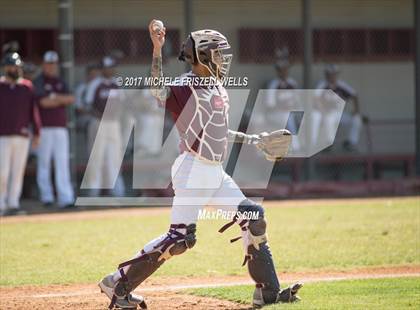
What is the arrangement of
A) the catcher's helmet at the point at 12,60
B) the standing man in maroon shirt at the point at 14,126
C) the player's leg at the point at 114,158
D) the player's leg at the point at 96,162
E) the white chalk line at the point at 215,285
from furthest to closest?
the player's leg at the point at 114,158 → the player's leg at the point at 96,162 → the standing man in maroon shirt at the point at 14,126 → the catcher's helmet at the point at 12,60 → the white chalk line at the point at 215,285

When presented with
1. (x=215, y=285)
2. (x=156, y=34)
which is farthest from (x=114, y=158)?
(x=156, y=34)

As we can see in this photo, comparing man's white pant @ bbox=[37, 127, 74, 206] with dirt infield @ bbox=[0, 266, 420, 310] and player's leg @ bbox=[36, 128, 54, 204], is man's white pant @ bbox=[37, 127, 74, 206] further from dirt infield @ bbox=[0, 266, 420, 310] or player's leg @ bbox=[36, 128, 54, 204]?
dirt infield @ bbox=[0, 266, 420, 310]

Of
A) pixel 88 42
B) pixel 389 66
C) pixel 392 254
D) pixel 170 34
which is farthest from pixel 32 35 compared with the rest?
pixel 392 254

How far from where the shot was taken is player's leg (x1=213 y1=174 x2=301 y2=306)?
7.14 meters

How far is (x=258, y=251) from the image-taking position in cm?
721

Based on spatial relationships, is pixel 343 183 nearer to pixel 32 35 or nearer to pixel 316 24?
pixel 316 24

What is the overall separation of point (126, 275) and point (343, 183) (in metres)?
9.81

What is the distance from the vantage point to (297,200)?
1547 centimetres

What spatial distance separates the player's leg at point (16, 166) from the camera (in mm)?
14258

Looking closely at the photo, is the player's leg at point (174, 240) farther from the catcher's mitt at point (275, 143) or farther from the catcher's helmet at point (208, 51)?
the catcher's helmet at point (208, 51)

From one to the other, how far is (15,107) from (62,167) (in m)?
1.32

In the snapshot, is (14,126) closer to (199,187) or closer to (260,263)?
(199,187)

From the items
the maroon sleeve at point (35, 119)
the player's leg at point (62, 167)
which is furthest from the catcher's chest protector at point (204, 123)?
the player's leg at point (62, 167)

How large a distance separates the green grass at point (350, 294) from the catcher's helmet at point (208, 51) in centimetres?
185
